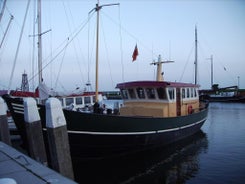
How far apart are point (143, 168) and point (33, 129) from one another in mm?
5046

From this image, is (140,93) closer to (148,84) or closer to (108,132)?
(148,84)

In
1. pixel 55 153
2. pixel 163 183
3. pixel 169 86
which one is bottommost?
pixel 163 183

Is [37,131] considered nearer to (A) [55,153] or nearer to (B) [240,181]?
(A) [55,153]

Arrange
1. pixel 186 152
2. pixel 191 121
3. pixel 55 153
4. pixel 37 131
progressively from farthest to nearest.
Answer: pixel 191 121, pixel 186 152, pixel 37 131, pixel 55 153

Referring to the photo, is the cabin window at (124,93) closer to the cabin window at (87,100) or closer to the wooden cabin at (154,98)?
the wooden cabin at (154,98)

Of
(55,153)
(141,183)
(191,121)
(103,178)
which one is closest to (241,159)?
(191,121)

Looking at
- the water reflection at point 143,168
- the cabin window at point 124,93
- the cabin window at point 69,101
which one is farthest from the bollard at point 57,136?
the cabin window at point 69,101

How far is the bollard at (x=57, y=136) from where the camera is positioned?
5.27 m

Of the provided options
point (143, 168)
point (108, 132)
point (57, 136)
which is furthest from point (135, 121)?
point (57, 136)

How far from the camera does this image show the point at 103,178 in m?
8.84

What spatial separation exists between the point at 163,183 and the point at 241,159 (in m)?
4.70

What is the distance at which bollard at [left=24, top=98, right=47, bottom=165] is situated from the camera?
646 cm

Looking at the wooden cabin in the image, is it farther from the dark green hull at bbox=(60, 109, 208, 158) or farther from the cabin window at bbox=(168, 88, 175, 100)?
the dark green hull at bbox=(60, 109, 208, 158)

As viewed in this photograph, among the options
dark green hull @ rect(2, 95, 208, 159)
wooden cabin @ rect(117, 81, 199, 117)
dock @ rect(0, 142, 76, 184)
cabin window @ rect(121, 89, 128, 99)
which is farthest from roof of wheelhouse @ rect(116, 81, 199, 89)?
dock @ rect(0, 142, 76, 184)
